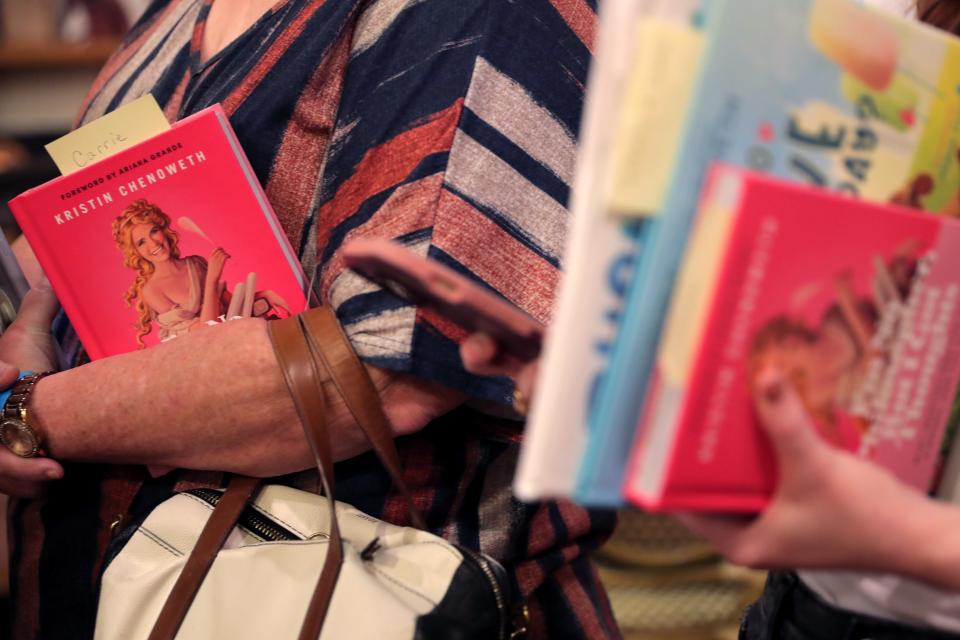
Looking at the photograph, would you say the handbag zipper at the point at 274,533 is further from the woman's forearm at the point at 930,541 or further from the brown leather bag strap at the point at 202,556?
the woman's forearm at the point at 930,541

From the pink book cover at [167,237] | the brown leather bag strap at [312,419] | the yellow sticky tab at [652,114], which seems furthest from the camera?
the pink book cover at [167,237]

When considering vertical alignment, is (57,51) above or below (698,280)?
above

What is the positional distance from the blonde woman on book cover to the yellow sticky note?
2.8 inches

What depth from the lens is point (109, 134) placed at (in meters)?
0.85

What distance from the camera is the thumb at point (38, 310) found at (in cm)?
103

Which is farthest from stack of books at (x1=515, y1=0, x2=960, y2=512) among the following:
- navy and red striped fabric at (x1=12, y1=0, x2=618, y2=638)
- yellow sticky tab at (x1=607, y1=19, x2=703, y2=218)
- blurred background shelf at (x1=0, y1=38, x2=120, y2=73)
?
blurred background shelf at (x1=0, y1=38, x2=120, y2=73)

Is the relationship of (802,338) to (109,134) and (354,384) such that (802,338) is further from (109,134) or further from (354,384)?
(109,134)

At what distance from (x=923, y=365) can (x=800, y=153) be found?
15 centimetres

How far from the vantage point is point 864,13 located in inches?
18.1

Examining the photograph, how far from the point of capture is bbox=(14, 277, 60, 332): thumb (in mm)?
1027

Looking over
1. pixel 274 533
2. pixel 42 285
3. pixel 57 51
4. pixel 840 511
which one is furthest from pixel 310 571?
pixel 57 51

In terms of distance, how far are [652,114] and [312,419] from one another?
1.48ft

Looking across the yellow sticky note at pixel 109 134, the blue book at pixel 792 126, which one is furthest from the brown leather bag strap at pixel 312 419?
the blue book at pixel 792 126

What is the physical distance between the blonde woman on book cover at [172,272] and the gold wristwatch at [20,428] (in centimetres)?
17
